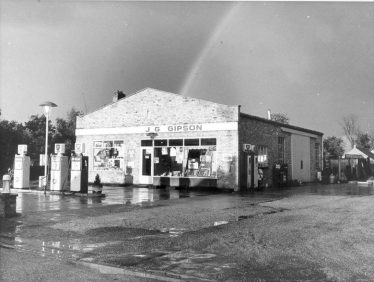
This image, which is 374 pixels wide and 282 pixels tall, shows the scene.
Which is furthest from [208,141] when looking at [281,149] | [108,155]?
[281,149]

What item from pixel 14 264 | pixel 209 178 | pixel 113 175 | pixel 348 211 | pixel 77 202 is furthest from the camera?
pixel 113 175

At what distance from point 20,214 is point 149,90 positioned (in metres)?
15.1

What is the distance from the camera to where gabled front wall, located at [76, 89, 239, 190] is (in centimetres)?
2273

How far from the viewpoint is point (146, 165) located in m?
25.7

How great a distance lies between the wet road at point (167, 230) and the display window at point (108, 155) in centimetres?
1109

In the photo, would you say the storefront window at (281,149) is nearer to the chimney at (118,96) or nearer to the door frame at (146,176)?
the door frame at (146,176)

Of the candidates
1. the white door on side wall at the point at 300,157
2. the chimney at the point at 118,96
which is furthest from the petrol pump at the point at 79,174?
the white door on side wall at the point at 300,157

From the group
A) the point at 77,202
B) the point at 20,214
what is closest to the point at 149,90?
the point at 77,202

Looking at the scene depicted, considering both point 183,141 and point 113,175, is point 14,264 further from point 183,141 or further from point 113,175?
point 113,175

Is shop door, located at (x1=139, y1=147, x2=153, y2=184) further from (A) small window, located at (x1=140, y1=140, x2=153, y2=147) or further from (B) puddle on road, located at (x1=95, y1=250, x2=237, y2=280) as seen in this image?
(B) puddle on road, located at (x1=95, y1=250, x2=237, y2=280)

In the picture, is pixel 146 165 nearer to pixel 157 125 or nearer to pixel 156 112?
pixel 157 125

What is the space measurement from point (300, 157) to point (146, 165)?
12.4 metres

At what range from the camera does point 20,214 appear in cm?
1207

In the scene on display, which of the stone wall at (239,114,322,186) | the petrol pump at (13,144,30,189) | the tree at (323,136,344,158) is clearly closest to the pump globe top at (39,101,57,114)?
the petrol pump at (13,144,30,189)
